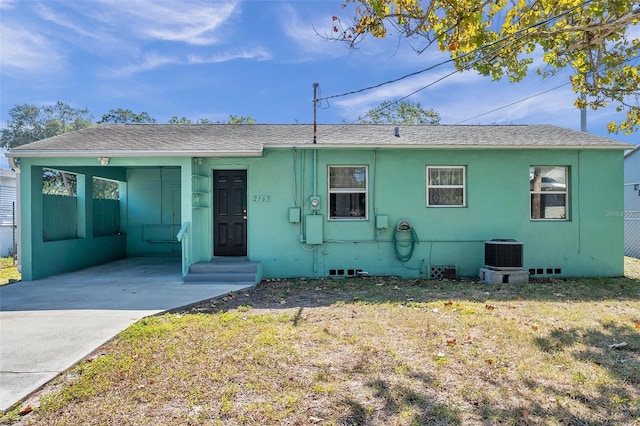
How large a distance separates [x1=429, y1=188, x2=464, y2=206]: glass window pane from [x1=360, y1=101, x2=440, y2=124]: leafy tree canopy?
61.6 feet

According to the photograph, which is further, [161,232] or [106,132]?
[161,232]

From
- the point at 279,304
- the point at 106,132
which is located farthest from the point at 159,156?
the point at 279,304

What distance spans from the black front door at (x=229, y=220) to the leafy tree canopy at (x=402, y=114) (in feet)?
64.1

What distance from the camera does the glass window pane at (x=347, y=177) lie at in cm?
883

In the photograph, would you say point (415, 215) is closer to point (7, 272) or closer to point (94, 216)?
point (94, 216)

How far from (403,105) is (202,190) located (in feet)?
72.5

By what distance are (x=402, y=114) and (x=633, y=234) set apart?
16.9 meters

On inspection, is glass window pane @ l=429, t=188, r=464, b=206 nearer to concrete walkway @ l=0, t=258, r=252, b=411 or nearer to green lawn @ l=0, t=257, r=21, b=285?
concrete walkway @ l=0, t=258, r=252, b=411

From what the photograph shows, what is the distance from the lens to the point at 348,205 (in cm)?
883

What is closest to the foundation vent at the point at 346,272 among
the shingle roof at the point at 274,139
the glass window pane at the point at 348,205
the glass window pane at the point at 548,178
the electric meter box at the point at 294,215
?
the glass window pane at the point at 348,205

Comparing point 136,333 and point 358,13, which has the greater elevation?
point 358,13

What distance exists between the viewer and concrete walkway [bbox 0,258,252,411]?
352 cm

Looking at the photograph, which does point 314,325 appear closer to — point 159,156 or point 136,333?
point 136,333

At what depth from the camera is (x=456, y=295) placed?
6773 mm
